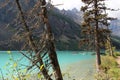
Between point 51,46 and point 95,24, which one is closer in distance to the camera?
point 51,46

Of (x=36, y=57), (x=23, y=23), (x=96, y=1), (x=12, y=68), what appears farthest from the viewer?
(x=96, y=1)

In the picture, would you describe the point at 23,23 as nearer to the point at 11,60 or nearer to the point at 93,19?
the point at 11,60

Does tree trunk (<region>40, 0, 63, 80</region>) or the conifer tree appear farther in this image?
the conifer tree

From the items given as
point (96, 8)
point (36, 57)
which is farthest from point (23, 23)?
point (96, 8)

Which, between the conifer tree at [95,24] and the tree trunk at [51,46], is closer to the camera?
the tree trunk at [51,46]

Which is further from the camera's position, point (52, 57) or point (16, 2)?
point (16, 2)

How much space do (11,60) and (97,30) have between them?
26710 millimetres

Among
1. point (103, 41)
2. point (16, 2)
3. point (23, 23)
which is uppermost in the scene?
point (16, 2)

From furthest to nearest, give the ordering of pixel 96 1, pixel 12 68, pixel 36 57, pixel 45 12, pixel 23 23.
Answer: pixel 96 1 → pixel 23 23 → pixel 36 57 → pixel 45 12 → pixel 12 68

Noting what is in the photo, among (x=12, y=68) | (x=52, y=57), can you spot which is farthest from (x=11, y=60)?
(x=52, y=57)

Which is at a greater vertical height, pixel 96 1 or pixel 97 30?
pixel 96 1

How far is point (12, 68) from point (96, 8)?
26238 millimetres

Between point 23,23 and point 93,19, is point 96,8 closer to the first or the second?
point 93,19

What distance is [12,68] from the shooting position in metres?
8.37
